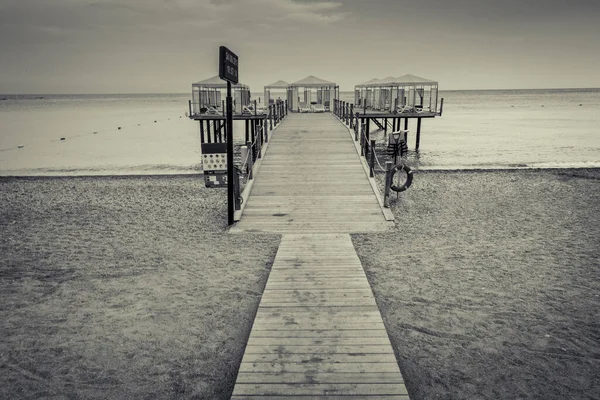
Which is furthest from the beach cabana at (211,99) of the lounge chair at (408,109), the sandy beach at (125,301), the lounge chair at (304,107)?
the sandy beach at (125,301)

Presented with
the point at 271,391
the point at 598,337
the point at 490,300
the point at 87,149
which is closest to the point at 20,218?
the point at 271,391

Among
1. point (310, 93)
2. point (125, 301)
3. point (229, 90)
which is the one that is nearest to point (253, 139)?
point (310, 93)

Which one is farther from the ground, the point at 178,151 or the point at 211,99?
the point at 211,99

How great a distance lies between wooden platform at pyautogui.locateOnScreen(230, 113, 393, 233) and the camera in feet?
28.7

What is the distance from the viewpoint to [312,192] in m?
10.6

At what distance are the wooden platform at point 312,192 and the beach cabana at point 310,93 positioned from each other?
47.2 ft

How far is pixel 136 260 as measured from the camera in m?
7.23

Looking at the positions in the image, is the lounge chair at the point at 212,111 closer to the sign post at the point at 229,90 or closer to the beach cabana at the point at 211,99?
the beach cabana at the point at 211,99

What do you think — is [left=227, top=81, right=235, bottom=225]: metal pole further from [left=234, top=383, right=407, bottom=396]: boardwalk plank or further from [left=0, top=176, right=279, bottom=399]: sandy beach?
[left=234, top=383, right=407, bottom=396]: boardwalk plank

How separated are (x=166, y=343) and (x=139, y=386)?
0.75 metres

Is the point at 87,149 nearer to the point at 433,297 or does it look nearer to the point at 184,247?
the point at 184,247

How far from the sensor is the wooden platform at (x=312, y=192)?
874cm

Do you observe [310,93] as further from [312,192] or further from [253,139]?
[312,192]

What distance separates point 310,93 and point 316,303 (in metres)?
26.8
